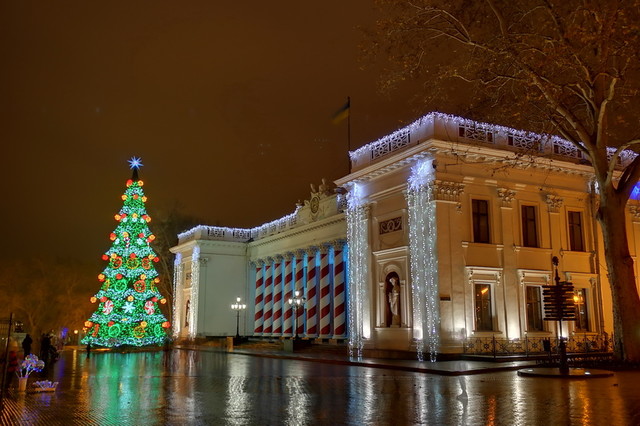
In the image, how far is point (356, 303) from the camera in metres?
32.2

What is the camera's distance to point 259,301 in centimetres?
5159

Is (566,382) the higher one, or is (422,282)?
(422,282)

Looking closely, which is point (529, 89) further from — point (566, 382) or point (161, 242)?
point (161, 242)

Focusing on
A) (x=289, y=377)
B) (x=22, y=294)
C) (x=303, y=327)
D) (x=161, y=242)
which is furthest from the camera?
(x=22, y=294)

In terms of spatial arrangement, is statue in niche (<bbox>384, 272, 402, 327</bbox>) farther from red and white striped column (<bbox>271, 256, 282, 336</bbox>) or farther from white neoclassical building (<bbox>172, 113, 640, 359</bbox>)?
red and white striped column (<bbox>271, 256, 282, 336</bbox>)

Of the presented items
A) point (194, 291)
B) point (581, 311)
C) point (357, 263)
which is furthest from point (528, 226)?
point (194, 291)

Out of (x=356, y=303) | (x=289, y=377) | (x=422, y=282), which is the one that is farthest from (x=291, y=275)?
(x=289, y=377)

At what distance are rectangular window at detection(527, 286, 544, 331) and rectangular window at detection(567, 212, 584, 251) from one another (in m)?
3.60

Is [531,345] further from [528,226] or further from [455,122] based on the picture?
[455,122]

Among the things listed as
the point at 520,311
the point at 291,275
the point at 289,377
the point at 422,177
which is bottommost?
the point at 289,377

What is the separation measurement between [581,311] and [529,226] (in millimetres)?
4920

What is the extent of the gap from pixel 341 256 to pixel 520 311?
14.1 meters

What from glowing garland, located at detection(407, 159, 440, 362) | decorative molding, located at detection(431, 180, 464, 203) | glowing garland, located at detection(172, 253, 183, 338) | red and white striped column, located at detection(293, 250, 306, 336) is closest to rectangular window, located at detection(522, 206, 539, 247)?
decorative molding, located at detection(431, 180, 464, 203)

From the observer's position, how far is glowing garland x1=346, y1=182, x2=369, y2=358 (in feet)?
104
